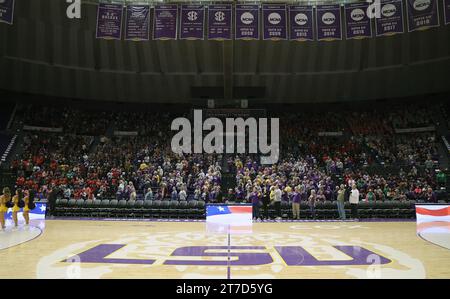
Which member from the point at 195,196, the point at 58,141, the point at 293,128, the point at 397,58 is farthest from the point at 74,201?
the point at 397,58

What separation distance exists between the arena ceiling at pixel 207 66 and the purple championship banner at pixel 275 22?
4.01m

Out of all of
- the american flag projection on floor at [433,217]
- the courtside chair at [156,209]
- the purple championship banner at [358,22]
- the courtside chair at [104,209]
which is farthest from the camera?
the purple championship banner at [358,22]

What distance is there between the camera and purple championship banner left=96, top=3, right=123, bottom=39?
64.5 feet

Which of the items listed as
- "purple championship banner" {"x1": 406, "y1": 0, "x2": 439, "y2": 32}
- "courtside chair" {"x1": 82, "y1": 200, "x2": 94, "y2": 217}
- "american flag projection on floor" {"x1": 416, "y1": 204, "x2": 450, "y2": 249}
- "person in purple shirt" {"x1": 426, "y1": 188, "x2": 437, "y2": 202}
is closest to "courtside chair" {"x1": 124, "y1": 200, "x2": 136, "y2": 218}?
"courtside chair" {"x1": 82, "y1": 200, "x2": 94, "y2": 217}

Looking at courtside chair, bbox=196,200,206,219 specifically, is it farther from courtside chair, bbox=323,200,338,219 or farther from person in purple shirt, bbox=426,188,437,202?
person in purple shirt, bbox=426,188,437,202

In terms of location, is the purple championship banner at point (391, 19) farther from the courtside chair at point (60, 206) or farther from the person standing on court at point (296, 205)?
the courtside chair at point (60, 206)

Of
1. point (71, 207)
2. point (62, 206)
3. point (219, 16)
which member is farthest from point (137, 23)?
point (62, 206)

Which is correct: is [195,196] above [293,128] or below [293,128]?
below

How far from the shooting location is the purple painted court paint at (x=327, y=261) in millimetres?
7175

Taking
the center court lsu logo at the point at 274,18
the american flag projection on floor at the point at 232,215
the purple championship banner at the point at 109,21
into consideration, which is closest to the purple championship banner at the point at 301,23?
the center court lsu logo at the point at 274,18

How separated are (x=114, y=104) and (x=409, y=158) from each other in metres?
21.9

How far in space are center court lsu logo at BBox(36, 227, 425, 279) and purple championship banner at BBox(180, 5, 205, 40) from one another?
12320 mm
